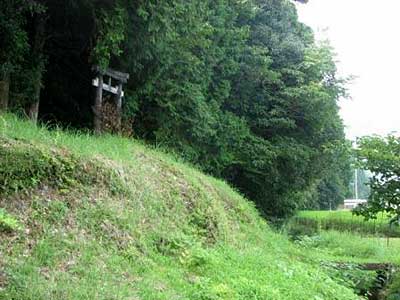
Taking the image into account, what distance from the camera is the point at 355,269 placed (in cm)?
1136

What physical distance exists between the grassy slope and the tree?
8.24 ft

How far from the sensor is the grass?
75.6 feet

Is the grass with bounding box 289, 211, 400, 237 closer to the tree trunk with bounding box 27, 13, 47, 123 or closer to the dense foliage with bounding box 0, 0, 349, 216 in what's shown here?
the dense foliage with bounding box 0, 0, 349, 216

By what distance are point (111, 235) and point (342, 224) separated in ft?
71.3

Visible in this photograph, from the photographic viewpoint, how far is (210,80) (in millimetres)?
15117

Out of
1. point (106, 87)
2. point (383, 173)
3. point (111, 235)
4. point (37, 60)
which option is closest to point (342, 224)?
point (383, 173)

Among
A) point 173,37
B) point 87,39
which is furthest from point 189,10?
point 87,39

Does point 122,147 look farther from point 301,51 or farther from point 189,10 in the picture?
point 301,51

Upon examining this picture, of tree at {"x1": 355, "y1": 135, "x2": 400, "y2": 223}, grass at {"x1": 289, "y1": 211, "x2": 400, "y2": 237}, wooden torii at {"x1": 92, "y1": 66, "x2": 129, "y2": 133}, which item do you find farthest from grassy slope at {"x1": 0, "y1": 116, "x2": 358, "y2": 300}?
grass at {"x1": 289, "y1": 211, "x2": 400, "y2": 237}

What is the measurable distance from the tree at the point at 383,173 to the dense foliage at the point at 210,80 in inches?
67.3

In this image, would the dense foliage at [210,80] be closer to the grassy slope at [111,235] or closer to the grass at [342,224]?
the grassy slope at [111,235]

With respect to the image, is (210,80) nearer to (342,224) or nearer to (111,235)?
(111,235)

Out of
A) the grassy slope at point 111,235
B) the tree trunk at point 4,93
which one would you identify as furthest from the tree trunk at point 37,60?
the grassy slope at point 111,235

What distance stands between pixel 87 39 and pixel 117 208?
5.34 m
